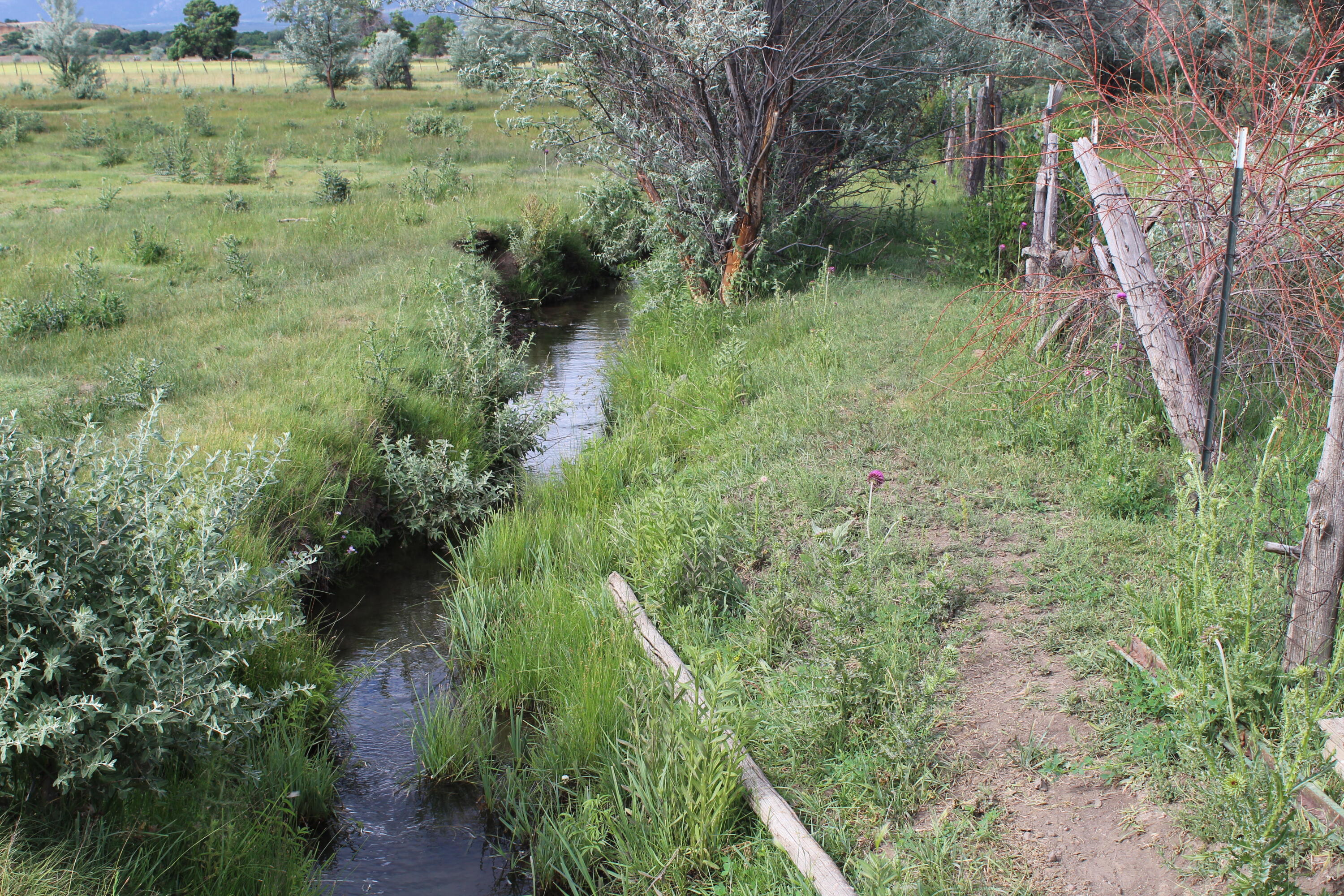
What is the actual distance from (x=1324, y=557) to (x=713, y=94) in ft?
29.1

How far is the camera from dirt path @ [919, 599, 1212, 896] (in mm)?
2885

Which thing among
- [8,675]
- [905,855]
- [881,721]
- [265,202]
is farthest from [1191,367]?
[265,202]

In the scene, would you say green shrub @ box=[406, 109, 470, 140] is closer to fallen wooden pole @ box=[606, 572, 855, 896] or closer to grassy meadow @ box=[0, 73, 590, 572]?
grassy meadow @ box=[0, 73, 590, 572]

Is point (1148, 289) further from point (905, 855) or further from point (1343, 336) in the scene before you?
point (905, 855)

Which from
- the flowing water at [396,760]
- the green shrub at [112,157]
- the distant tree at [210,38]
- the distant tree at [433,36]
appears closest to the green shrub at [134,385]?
the flowing water at [396,760]

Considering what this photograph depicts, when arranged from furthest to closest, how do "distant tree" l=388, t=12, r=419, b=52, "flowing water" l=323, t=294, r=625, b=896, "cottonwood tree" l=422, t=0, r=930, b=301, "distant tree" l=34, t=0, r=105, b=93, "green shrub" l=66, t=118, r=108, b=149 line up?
1. "distant tree" l=388, t=12, r=419, b=52
2. "distant tree" l=34, t=0, r=105, b=93
3. "green shrub" l=66, t=118, r=108, b=149
4. "cottonwood tree" l=422, t=0, r=930, b=301
5. "flowing water" l=323, t=294, r=625, b=896

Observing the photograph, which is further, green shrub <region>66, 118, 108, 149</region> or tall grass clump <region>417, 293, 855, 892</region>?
green shrub <region>66, 118, 108, 149</region>

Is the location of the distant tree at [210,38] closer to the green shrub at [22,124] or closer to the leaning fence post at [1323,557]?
the green shrub at [22,124]

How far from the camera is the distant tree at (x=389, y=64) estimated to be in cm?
4562

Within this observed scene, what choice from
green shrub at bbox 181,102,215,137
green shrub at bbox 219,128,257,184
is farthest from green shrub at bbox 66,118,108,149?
green shrub at bbox 219,128,257,184

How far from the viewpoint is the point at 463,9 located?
10.2 metres

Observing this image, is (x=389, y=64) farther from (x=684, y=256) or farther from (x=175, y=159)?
(x=684, y=256)

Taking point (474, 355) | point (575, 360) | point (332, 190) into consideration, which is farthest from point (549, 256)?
point (474, 355)

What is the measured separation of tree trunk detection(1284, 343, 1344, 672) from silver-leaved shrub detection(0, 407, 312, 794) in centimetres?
372
